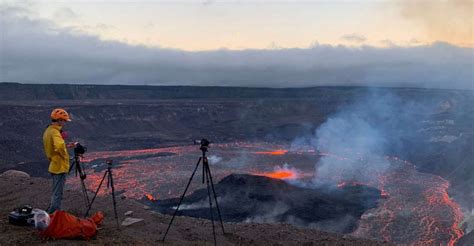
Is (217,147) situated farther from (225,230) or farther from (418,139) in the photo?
(225,230)

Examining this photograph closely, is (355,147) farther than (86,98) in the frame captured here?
No

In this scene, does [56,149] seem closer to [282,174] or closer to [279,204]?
[279,204]

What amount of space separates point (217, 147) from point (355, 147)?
78.3 ft

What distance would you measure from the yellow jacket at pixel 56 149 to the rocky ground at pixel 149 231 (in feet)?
4.94

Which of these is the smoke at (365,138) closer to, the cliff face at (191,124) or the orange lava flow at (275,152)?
the cliff face at (191,124)

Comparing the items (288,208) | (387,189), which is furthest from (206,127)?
(288,208)

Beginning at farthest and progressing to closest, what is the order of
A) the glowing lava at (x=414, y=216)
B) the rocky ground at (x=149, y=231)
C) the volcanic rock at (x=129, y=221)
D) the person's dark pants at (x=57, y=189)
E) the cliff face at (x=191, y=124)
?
the cliff face at (x=191, y=124) < the glowing lava at (x=414, y=216) < the volcanic rock at (x=129, y=221) < the person's dark pants at (x=57, y=189) < the rocky ground at (x=149, y=231)

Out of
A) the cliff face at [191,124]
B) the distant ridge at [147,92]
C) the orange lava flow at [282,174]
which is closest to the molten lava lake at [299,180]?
the orange lava flow at [282,174]

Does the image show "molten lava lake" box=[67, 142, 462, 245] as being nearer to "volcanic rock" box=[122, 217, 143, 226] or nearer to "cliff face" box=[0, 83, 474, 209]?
"cliff face" box=[0, 83, 474, 209]

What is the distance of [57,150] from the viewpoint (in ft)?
29.9

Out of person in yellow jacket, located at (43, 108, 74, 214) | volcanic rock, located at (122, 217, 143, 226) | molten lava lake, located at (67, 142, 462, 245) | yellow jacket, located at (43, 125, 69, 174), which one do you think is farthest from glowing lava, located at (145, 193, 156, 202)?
yellow jacket, located at (43, 125, 69, 174)

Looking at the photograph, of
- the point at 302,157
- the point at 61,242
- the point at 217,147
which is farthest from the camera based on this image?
the point at 217,147

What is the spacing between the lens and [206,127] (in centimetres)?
9525

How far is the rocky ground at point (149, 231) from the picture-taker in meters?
8.61
